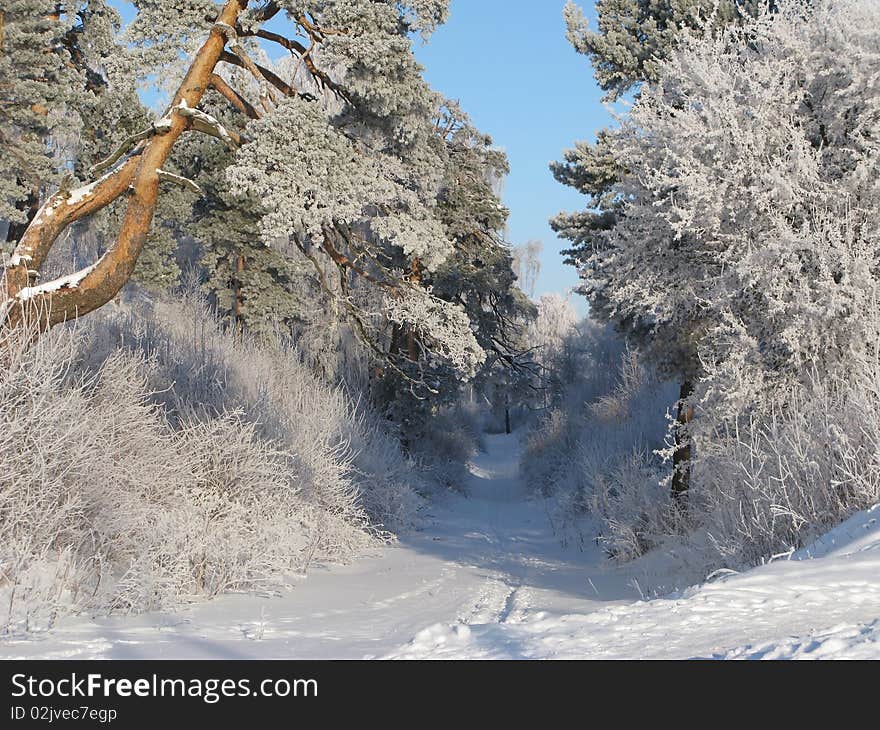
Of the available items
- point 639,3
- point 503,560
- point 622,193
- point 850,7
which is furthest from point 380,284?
point 639,3

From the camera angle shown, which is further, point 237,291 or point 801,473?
point 237,291

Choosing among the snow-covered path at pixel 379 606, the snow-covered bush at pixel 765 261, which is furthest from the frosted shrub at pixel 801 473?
the snow-covered path at pixel 379 606

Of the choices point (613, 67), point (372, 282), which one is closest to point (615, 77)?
point (613, 67)

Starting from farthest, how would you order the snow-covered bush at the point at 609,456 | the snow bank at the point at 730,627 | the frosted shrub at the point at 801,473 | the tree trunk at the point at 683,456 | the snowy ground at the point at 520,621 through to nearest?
the snow-covered bush at the point at 609,456
the tree trunk at the point at 683,456
the frosted shrub at the point at 801,473
the snowy ground at the point at 520,621
the snow bank at the point at 730,627

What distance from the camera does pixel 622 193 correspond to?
13023 mm

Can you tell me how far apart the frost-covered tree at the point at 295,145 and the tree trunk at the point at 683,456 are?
3.92m

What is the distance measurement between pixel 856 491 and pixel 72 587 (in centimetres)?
692

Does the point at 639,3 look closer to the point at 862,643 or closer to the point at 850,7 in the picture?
the point at 850,7

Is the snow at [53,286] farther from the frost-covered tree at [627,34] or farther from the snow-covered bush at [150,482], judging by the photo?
the frost-covered tree at [627,34]

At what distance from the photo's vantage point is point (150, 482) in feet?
29.9

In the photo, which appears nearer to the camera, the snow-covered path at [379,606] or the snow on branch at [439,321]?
the snow-covered path at [379,606]

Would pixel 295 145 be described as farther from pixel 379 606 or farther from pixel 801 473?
pixel 801 473

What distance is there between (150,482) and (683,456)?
8.49 metres

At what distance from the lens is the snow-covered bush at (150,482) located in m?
6.88
